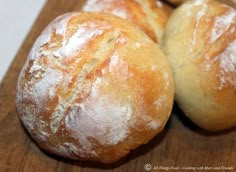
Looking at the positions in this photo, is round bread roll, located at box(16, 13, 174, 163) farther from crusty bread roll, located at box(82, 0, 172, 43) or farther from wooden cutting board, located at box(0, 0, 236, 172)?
Answer: crusty bread roll, located at box(82, 0, 172, 43)

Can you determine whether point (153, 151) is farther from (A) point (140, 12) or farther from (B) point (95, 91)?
(A) point (140, 12)

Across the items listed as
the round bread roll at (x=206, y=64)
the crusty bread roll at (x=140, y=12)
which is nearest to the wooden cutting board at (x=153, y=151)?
the round bread roll at (x=206, y=64)

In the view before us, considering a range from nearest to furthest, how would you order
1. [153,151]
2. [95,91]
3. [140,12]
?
[95,91] → [153,151] → [140,12]

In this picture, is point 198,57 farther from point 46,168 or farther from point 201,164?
point 46,168

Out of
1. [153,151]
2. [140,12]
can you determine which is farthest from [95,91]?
[140,12]

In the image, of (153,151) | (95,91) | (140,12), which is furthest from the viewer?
(140,12)

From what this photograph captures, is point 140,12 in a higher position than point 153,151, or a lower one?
higher

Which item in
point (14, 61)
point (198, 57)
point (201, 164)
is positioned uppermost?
point (198, 57)

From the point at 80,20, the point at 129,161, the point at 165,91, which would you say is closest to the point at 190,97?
the point at 165,91
